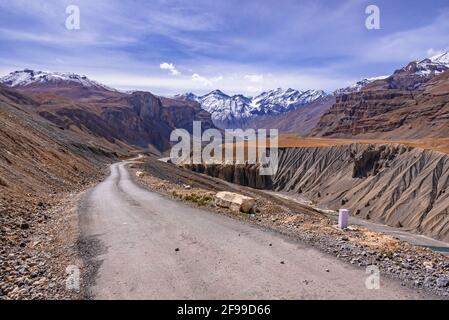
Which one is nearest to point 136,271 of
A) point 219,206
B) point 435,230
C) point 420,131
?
point 219,206

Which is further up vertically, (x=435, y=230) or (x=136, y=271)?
(x=136, y=271)

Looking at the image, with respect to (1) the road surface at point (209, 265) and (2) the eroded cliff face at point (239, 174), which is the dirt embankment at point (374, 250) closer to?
(1) the road surface at point (209, 265)

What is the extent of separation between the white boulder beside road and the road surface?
2.53m

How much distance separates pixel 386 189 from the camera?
243ft

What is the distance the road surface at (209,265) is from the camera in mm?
8461

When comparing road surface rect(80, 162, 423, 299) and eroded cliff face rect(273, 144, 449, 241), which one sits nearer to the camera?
road surface rect(80, 162, 423, 299)

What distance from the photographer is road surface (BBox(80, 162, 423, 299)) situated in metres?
8.46

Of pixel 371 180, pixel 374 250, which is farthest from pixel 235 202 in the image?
pixel 371 180

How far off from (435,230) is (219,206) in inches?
1883

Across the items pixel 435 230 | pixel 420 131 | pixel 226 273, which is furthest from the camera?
pixel 420 131

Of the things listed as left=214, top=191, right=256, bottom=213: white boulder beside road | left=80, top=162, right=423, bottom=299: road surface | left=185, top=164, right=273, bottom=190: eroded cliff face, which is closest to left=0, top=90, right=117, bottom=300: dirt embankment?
left=80, top=162, right=423, bottom=299: road surface

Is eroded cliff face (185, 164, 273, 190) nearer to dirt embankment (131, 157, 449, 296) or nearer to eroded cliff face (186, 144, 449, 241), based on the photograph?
eroded cliff face (186, 144, 449, 241)

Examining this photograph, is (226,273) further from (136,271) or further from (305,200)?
(305,200)

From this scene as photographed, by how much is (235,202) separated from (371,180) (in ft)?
223
